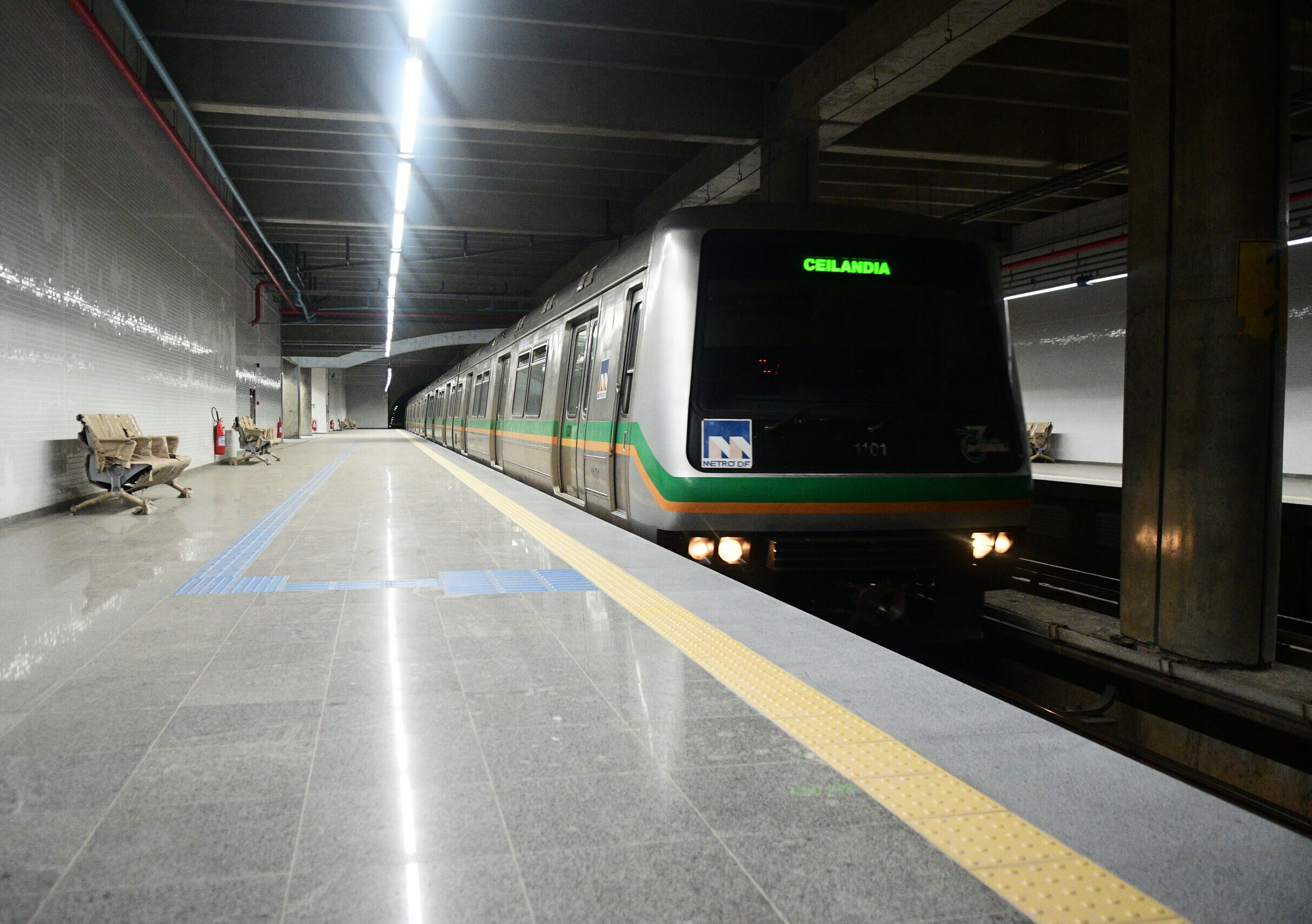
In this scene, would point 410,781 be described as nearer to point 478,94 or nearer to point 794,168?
point 478,94

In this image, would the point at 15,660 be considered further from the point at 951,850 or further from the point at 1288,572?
the point at 1288,572

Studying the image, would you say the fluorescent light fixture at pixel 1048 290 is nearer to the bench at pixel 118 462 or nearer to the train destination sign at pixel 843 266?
the train destination sign at pixel 843 266

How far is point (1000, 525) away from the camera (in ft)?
17.6

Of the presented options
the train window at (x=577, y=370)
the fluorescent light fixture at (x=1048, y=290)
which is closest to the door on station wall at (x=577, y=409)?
the train window at (x=577, y=370)

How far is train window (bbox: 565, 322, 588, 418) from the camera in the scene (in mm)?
7744

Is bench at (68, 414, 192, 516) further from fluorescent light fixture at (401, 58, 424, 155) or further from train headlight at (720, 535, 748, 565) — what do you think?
train headlight at (720, 535, 748, 565)

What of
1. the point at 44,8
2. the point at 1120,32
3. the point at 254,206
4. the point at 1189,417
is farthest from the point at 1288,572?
the point at 254,206

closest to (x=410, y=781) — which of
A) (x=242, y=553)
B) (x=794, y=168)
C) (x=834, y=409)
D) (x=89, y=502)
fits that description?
(x=834, y=409)

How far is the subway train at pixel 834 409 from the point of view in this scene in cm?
507

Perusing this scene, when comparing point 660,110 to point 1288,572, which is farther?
point 660,110

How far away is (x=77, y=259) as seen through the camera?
27.6 feet

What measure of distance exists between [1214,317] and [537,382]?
22.9 feet

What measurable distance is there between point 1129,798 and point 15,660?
3.63m

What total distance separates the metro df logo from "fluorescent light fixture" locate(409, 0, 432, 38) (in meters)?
5.17
